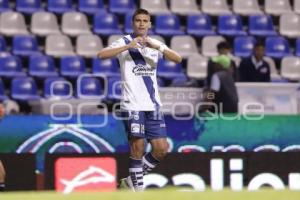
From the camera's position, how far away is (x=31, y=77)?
12.9 m

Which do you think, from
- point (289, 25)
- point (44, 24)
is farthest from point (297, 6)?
point (44, 24)

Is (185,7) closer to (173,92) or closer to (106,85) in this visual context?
(106,85)

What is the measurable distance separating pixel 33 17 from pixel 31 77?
1.11 m

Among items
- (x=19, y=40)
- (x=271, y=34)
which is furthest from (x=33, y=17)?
(x=271, y=34)

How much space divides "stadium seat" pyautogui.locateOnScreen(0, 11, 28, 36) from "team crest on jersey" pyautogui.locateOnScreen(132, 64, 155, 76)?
6.32m

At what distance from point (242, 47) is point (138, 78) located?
23.3ft

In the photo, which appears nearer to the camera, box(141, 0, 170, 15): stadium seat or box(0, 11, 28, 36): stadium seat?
box(0, 11, 28, 36): stadium seat

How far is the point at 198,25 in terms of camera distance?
14242 millimetres

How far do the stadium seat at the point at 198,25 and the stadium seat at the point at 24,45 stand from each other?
2.70 metres

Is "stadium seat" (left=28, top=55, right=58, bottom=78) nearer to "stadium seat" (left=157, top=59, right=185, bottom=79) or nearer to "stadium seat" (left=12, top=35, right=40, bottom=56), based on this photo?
"stadium seat" (left=12, top=35, right=40, bottom=56)

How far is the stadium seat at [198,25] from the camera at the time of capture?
14188mm

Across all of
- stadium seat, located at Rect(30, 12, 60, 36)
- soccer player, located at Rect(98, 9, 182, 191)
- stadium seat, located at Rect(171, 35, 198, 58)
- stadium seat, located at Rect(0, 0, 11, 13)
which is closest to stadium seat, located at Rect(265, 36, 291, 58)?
stadium seat, located at Rect(171, 35, 198, 58)

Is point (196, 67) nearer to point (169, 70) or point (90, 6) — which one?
point (169, 70)

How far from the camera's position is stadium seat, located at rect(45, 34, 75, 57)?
1331 cm
